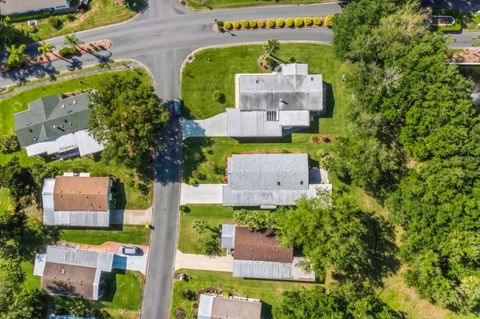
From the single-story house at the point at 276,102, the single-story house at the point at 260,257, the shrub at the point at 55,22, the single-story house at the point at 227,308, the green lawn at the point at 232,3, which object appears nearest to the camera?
the single-story house at the point at 227,308

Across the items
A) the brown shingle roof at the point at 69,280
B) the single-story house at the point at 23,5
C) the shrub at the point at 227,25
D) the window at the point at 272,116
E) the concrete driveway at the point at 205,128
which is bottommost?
the brown shingle roof at the point at 69,280

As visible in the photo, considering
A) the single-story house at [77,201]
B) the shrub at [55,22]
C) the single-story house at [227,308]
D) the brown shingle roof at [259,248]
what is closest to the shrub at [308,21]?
the brown shingle roof at [259,248]

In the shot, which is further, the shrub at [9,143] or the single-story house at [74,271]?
the shrub at [9,143]

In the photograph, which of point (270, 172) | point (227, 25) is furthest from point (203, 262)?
point (227, 25)

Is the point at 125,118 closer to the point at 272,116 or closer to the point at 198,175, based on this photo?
the point at 198,175

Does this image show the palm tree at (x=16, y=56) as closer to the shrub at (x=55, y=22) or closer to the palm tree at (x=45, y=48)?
the palm tree at (x=45, y=48)

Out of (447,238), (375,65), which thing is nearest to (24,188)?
(375,65)

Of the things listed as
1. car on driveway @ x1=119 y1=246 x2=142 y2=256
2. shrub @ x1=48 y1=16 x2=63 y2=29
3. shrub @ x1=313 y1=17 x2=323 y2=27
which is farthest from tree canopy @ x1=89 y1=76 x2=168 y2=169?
shrub @ x1=313 y1=17 x2=323 y2=27

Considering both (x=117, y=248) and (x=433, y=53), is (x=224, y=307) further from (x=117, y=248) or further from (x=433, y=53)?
(x=433, y=53)
